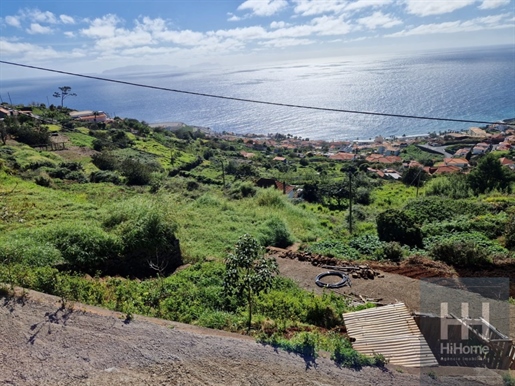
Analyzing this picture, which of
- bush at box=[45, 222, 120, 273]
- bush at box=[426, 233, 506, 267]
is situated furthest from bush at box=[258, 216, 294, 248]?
bush at box=[45, 222, 120, 273]

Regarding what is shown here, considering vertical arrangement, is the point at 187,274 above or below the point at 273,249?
above

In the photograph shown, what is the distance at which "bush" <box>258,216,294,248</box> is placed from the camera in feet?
46.7

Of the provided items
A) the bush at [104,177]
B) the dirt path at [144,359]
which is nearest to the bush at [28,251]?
the dirt path at [144,359]

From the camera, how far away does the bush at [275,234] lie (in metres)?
14.2

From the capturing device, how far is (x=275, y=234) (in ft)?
47.8

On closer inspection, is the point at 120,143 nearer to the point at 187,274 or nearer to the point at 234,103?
the point at 187,274

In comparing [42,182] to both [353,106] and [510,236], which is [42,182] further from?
[353,106]

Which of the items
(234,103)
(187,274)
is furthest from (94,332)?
(234,103)

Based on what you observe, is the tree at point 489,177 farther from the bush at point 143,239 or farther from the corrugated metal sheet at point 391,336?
the bush at point 143,239

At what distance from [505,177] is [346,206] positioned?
12.6 m

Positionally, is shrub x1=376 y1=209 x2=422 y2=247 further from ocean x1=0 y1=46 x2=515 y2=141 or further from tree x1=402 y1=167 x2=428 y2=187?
ocean x1=0 y1=46 x2=515 y2=141

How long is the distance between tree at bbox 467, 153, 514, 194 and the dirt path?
27.0m

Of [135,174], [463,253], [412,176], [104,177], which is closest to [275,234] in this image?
[463,253]

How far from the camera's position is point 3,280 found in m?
6.26
